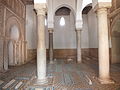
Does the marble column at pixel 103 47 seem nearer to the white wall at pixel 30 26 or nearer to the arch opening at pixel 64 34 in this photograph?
the white wall at pixel 30 26

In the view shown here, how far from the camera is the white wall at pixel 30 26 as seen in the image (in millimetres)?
13003

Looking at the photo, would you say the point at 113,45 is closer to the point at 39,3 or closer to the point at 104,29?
the point at 104,29

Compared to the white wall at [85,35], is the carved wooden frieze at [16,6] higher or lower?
higher

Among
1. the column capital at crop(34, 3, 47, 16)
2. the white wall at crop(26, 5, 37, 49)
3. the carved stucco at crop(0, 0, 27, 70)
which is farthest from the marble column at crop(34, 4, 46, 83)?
the white wall at crop(26, 5, 37, 49)

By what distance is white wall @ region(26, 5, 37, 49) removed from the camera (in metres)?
13.0

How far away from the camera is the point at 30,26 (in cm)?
1383

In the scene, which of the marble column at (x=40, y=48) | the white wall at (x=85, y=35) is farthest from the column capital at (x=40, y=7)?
the white wall at (x=85, y=35)

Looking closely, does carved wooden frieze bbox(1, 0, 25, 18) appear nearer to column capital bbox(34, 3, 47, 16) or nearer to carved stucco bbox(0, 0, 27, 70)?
carved stucco bbox(0, 0, 27, 70)

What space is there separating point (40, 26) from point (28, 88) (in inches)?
115

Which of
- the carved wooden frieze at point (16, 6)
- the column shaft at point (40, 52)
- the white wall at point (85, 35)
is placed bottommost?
the column shaft at point (40, 52)

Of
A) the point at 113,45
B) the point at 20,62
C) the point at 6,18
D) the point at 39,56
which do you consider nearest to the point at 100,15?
the point at 39,56

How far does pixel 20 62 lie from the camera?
35.7 ft

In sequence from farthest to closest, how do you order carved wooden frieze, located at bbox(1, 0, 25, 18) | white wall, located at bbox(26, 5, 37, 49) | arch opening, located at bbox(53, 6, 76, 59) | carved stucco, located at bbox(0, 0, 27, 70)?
arch opening, located at bbox(53, 6, 76, 59)
white wall, located at bbox(26, 5, 37, 49)
carved wooden frieze, located at bbox(1, 0, 25, 18)
carved stucco, located at bbox(0, 0, 27, 70)

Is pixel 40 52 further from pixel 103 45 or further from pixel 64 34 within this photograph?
pixel 64 34
